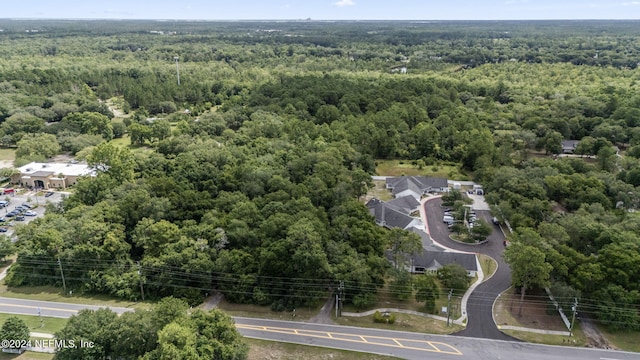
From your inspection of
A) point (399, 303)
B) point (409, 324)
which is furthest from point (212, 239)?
point (409, 324)

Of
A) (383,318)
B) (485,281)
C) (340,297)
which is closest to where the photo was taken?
(383,318)

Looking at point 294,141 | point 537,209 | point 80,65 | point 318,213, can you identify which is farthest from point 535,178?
point 80,65

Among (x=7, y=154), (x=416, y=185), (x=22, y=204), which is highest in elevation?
(x=7, y=154)

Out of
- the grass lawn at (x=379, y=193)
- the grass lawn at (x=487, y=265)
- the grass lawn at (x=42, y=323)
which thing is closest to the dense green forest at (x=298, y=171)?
the grass lawn at (x=379, y=193)

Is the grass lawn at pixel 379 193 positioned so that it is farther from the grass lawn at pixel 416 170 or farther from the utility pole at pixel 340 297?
the utility pole at pixel 340 297

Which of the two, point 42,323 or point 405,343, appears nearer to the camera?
point 405,343

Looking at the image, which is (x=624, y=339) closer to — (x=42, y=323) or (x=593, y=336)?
(x=593, y=336)

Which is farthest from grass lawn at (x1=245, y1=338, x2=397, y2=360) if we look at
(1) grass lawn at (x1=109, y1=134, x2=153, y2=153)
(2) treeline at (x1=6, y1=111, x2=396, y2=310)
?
(1) grass lawn at (x1=109, y1=134, x2=153, y2=153)
